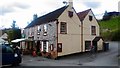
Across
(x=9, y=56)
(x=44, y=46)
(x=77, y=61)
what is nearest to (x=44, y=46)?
(x=44, y=46)

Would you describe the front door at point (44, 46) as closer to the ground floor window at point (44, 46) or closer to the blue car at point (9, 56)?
the ground floor window at point (44, 46)

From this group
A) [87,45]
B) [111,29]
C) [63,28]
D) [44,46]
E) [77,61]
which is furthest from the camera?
[111,29]

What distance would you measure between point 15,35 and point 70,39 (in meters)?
19.2

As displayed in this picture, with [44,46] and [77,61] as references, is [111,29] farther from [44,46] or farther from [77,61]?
[77,61]

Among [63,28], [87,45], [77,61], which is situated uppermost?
[63,28]

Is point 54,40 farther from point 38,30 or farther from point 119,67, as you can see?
point 119,67

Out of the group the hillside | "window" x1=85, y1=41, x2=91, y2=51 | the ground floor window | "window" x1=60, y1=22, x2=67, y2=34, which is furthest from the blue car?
the hillside

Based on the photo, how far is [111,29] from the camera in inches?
2247

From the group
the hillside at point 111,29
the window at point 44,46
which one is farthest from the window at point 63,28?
the hillside at point 111,29

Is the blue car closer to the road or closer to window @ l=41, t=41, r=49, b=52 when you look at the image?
the road

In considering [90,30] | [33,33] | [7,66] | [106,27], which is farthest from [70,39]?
[106,27]

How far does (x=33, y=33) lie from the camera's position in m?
41.3

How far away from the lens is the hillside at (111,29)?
159 feet

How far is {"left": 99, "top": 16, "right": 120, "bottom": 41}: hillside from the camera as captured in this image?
48.4m
